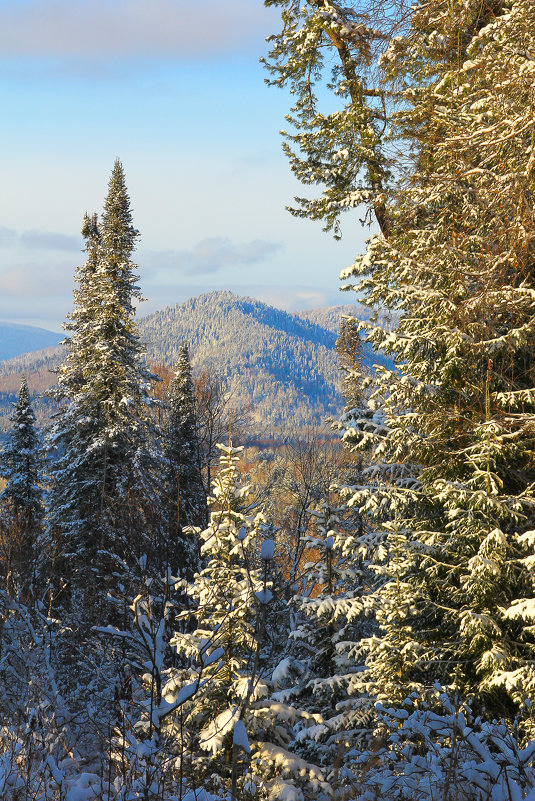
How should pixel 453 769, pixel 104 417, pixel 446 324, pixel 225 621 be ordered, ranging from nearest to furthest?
pixel 453 769, pixel 225 621, pixel 446 324, pixel 104 417

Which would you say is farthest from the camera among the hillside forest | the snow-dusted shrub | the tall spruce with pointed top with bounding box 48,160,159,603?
the tall spruce with pointed top with bounding box 48,160,159,603

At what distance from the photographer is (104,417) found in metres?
18.9

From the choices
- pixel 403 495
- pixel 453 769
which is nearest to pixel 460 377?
pixel 403 495

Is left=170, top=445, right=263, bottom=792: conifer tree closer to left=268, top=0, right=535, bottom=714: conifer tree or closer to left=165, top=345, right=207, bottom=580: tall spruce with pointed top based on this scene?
left=268, top=0, right=535, bottom=714: conifer tree

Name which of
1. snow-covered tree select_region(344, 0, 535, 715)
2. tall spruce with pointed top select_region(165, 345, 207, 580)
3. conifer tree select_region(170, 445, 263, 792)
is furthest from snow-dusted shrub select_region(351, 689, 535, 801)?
tall spruce with pointed top select_region(165, 345, 207, 580)

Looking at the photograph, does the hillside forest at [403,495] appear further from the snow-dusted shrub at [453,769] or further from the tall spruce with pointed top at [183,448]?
the tall spruce with pointed top at [183,448]

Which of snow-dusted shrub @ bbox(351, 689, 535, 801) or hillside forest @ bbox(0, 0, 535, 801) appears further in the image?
hillside forest @ bbox(0, 0, 535, 801)

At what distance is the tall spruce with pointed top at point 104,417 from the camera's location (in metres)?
18.2

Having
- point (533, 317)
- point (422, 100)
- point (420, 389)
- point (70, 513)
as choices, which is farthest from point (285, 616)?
point (422, 100)

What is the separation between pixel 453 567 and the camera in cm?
768

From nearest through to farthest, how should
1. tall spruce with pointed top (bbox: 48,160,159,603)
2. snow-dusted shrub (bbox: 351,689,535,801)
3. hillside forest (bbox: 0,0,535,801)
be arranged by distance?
snow-dusted shrub (bbox: 351,689,535,801) → hillside forest (bbox: 0,0,535,801) → tall spruce with pointed top (bbox: 48,160,159,603)

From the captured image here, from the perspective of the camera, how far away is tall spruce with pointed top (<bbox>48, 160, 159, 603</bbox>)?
18234 mm

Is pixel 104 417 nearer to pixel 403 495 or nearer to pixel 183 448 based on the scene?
pixel 183 448

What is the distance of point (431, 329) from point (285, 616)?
11788 millimetres
